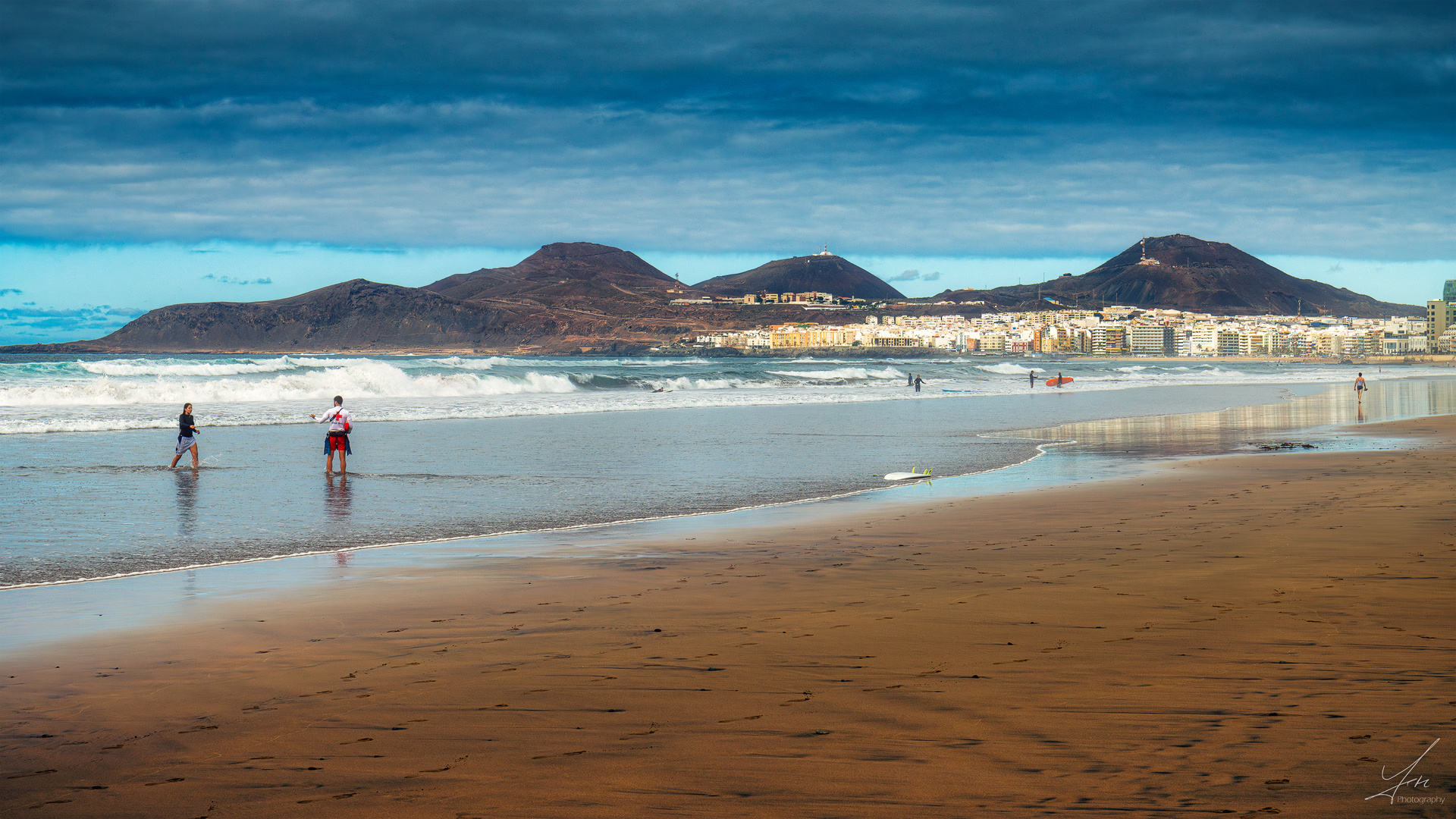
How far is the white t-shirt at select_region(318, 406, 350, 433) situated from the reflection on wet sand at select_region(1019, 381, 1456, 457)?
14.7m

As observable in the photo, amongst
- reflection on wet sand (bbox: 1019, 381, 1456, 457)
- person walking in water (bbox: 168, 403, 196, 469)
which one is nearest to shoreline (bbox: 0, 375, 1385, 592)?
reflection on wet sand (bbox: 1019, 381, 1456, 457)

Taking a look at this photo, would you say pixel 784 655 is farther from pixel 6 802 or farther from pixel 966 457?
pixel 966 457

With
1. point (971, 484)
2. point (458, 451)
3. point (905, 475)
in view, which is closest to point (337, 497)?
point (458, 451)

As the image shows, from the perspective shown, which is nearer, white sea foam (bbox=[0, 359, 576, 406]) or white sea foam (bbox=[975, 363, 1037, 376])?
white sea foam (bbox=[0, 359, 576, 406])

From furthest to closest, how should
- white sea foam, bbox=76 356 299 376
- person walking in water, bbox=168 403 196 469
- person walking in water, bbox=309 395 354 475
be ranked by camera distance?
1. white sea foam, bbox=76 356 299 376
2. person walking in water, bbox=168 403 196 469
3. person walking in water, bbox=309 395 354 475

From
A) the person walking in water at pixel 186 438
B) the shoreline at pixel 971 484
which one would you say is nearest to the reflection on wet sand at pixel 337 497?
the shoreline at pixel 971 484

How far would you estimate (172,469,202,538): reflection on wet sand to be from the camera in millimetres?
11609

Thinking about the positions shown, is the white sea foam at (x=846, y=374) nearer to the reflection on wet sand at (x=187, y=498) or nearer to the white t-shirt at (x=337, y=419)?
the white t-shirt at (x=337, y=419)

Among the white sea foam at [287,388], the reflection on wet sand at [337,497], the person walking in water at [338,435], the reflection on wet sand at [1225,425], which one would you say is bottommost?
the reflection on wet sand at [1225,425]
